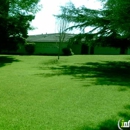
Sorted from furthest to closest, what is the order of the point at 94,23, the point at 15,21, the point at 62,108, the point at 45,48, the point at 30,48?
the point at 45,48, the point at 30,48, the point at 15,21, the point at 94,23, the point at 62,108

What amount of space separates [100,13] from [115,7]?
8.02 metres

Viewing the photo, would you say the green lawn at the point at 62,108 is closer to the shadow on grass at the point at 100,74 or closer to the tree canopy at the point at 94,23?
the shadow on grass at the point at 100,74

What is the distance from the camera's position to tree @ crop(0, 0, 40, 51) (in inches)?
1137

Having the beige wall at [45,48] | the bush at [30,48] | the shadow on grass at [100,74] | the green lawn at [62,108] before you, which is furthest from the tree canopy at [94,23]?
the beige wall at [45,48]

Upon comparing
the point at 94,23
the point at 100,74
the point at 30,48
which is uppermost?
the point at 94,23

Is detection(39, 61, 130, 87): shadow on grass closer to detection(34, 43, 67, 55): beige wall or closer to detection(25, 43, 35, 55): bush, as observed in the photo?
detection(25, 43, 35, 55): bush

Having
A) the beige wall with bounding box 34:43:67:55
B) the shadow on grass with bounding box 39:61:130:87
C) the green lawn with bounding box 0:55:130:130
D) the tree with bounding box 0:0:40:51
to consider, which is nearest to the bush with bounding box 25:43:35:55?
the beige wall with bounding box 34:43:67:55

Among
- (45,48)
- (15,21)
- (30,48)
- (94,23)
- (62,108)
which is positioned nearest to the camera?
(62,108)

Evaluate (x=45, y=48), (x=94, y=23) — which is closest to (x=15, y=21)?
(x=94, y=23)

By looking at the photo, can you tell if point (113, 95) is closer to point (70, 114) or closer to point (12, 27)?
point (70, 114)

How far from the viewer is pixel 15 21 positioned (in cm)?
2964

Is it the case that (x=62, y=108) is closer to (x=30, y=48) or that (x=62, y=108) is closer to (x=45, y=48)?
(x=30, y=48)

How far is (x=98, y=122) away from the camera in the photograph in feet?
19.3

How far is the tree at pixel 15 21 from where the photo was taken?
28.9m
